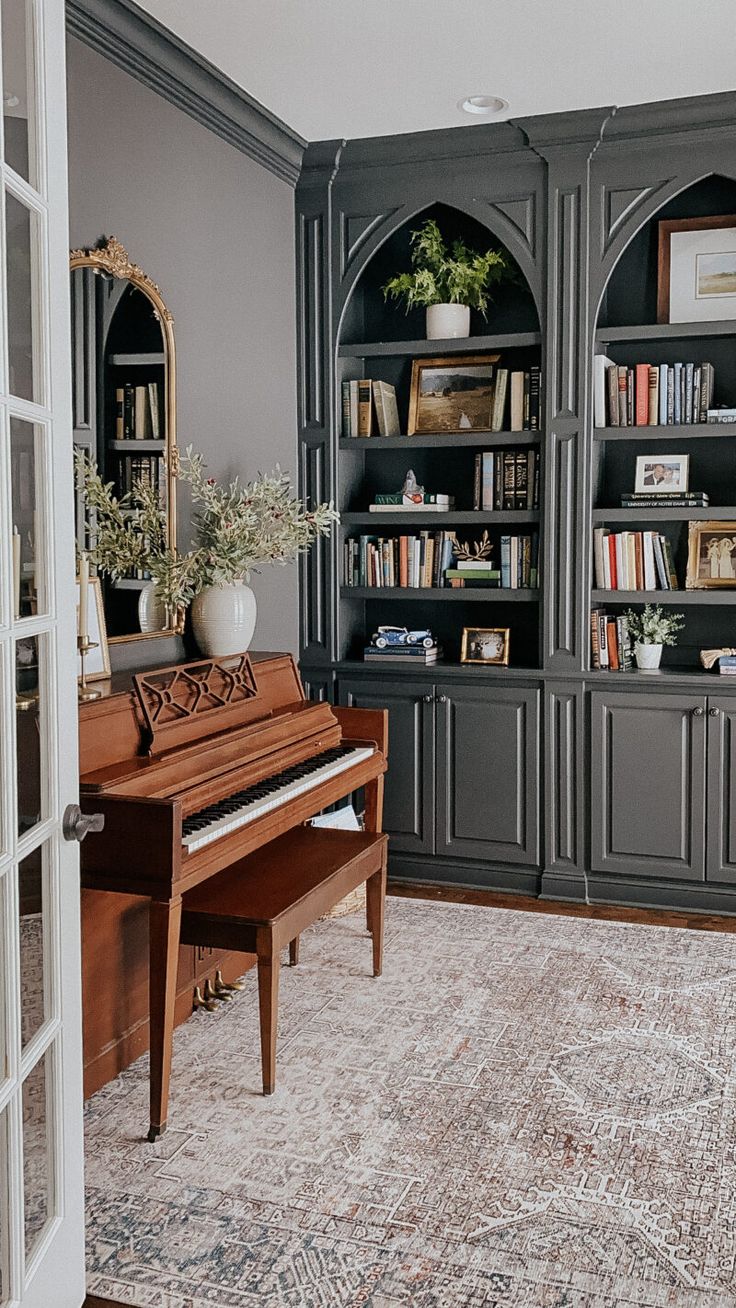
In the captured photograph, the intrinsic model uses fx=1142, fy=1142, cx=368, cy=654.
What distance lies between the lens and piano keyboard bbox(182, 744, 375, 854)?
2709 mm

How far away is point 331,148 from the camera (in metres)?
4.46

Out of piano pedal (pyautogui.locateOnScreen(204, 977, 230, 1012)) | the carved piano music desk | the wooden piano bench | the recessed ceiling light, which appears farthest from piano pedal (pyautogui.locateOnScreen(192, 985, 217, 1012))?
the recessed ceiling light

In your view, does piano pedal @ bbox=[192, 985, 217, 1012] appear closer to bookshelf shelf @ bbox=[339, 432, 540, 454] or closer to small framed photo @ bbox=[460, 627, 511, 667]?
small framed photo @ bbox=[460, 627, 511, 667]

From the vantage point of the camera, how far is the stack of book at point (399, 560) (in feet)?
15.3

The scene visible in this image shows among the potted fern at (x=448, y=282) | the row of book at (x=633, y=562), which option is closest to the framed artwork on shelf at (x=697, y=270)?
the potted fern at (x=448, y=282)

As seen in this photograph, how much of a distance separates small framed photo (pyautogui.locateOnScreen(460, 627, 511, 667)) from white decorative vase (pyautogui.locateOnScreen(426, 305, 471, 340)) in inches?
46.3

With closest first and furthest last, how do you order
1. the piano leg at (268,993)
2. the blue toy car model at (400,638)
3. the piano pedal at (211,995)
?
the piano leg at (268,993), the piano pedal at (211,995), the blue toy car model at (400,638)

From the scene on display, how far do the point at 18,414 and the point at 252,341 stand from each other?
2738 millimetres

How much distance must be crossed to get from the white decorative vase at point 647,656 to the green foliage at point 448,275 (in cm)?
149

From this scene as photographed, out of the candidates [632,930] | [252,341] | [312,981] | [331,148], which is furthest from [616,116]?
[312,981]

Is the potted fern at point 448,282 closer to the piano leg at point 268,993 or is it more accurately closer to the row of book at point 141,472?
the row of book at point 141,472

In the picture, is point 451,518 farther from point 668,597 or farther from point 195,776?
point 195,776

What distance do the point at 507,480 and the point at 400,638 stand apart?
0.77m

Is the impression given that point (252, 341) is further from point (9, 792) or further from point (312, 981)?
point (9, 792)
